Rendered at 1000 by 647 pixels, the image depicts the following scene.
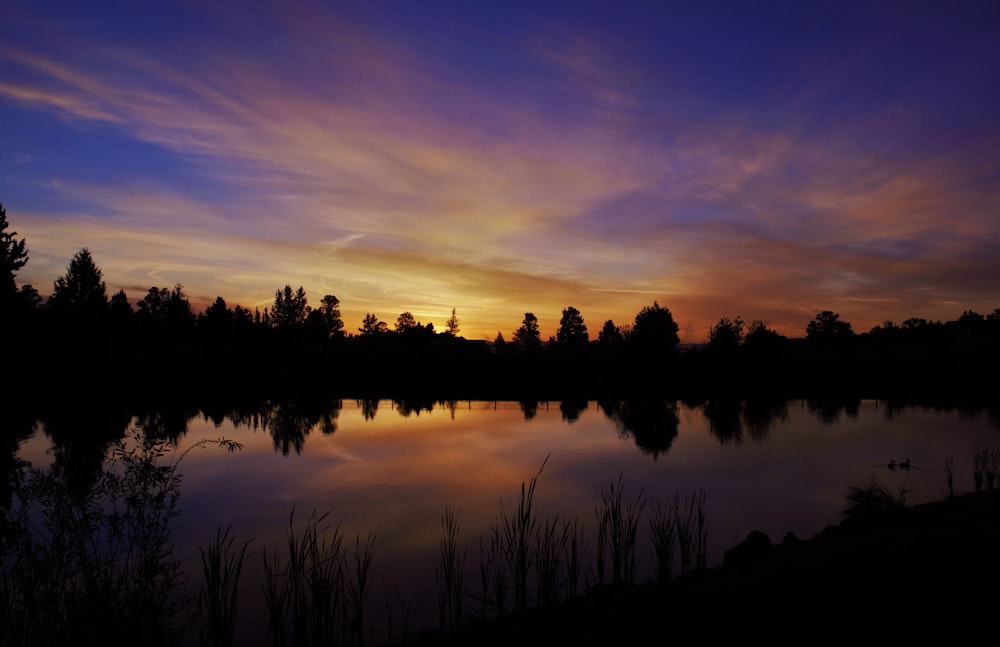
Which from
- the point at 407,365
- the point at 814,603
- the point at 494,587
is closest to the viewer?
the point at 814,603

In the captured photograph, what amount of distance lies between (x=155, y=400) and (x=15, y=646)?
57.7 meters

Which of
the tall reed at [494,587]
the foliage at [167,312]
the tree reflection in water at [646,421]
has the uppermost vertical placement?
the foliage at [167,312]

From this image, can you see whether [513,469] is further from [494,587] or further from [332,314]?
[332,314]

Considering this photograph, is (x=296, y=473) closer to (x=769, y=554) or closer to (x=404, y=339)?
(x=769, y=554)

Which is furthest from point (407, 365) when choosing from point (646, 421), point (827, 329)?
point (827, 329)

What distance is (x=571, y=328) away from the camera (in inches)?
5984

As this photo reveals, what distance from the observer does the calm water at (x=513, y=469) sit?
19.8 metres

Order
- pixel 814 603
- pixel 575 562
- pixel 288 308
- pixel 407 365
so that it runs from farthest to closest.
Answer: pixel 288 308, pixel 407 365, pixel 575 562, pixel 814 603

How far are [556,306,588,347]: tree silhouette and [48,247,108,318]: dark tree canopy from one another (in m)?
100

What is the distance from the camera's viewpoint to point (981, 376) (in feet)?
256

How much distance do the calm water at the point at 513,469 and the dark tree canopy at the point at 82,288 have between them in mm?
57201

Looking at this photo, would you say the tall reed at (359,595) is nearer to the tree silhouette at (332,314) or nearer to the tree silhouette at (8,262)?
the tree silhouette at (8,262)

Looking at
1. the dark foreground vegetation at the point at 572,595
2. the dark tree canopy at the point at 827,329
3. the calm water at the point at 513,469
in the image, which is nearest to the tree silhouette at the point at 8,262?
the calm water at the point at 513,469

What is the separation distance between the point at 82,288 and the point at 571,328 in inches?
4142
